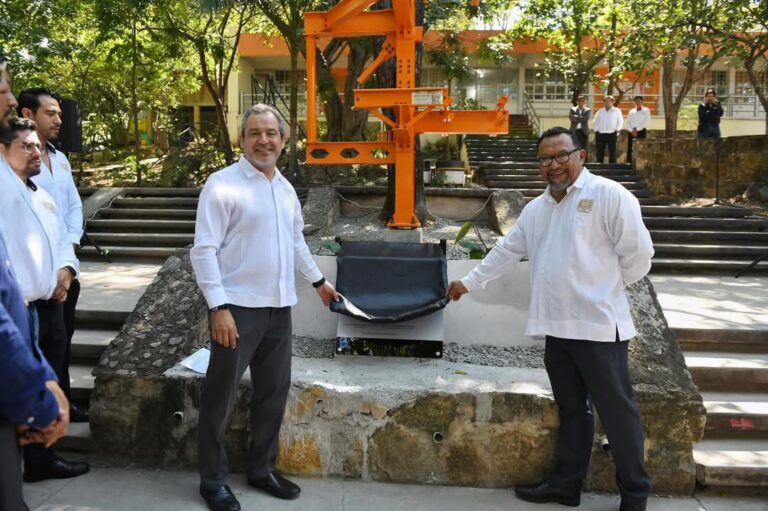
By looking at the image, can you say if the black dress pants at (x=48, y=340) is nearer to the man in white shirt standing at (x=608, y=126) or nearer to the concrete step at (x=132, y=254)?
the concrete step at (x=132, y=254)

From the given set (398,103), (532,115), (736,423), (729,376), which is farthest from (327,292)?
(532,115)

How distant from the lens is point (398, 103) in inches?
239

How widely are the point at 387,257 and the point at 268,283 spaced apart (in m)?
1.44

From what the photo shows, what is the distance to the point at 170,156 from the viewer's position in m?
13.1

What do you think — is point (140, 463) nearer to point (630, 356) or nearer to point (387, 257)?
point (387, 257)

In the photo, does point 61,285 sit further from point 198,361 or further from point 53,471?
point 53,471

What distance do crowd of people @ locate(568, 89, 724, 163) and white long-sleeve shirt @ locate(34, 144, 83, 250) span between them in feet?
35.0

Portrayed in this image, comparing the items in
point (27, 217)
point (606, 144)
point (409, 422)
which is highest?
point (606, 144)

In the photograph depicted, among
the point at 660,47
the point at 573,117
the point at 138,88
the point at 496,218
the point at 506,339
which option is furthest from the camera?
the point at 138,88

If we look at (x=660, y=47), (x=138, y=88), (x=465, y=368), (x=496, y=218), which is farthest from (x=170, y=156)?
(x=465, y=368)

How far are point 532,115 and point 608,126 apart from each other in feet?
28.1

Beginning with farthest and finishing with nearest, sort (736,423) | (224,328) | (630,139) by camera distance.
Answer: (630,139) < (736,423) < (224,328)

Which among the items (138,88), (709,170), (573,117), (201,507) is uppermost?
(138,88)

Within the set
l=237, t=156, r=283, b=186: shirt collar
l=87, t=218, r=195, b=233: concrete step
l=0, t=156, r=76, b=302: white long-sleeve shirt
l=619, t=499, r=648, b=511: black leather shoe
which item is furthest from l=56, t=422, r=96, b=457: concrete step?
l=87, t=218, r=195, b=233: concrete step
